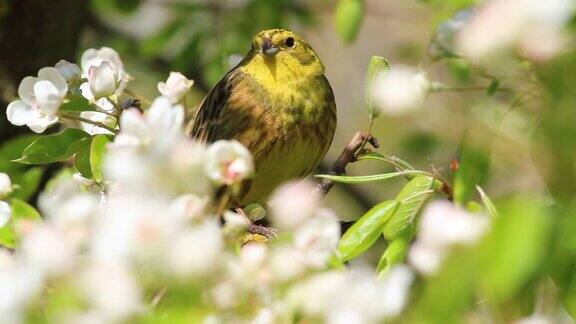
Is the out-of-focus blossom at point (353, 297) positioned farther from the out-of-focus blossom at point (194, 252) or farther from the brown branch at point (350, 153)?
the brown branch at point (350, 153)

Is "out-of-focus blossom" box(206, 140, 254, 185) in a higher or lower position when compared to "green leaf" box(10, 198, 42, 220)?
higher

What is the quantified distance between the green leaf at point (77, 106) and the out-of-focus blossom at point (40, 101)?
0.08 feet

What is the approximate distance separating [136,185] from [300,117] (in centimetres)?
186

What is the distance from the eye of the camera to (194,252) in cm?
89

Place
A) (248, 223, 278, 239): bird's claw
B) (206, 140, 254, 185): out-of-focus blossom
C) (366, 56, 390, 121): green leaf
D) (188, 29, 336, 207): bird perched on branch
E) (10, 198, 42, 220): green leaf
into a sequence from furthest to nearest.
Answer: (188, 29, 336, 207): bird perched on branch
(248, 223, 278, 239): bird's claw
(366, 56, 390, 121): green leaf
(10, 198, 42, 220): green leaf
(206, 140, 254, 185): out-of-focus blossom

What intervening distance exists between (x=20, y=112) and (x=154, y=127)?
728 mm

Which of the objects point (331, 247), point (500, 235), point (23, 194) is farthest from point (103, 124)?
point (500, 235)

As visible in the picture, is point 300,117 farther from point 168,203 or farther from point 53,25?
point 168,203

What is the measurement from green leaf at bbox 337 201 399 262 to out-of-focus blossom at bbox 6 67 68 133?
1.61ft

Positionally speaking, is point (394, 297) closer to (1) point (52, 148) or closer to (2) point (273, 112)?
(1) point (52, 148)

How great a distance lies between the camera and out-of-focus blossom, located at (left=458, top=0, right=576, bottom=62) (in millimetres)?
832

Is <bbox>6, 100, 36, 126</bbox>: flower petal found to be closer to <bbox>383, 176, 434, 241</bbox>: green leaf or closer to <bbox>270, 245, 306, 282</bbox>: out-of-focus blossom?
<bbox>383, 176, 434, 241</bbox>: green leaf

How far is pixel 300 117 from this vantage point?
277 centimetres

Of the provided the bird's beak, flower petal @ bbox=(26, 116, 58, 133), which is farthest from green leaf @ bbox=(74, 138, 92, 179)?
the bird's beak
